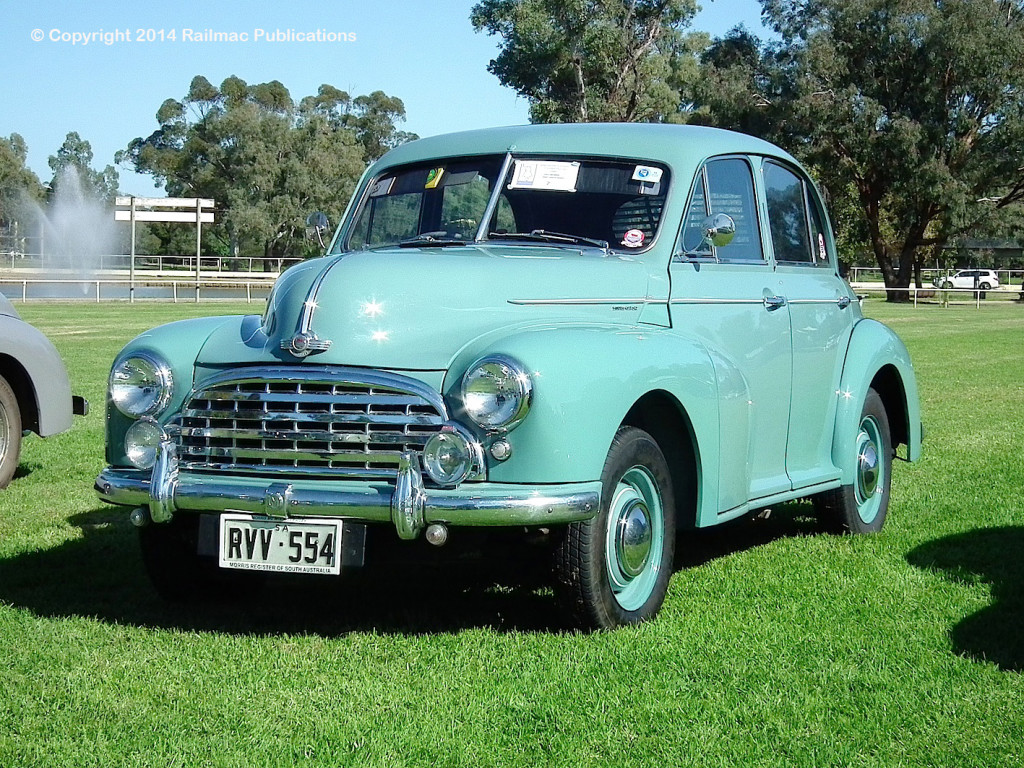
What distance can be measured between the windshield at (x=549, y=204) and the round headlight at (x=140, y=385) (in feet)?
4.20

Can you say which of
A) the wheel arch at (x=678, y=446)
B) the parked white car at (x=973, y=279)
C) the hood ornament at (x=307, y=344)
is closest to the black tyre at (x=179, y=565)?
the hood ornament at (x=307, y=344)

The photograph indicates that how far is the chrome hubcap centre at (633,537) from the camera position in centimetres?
506

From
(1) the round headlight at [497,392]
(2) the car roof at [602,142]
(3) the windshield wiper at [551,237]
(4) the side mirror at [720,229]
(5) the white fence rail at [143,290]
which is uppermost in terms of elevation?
(2) the car roof at [602,142]

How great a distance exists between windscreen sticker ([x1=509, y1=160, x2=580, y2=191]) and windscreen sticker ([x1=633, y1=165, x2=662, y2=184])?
10.0 inches

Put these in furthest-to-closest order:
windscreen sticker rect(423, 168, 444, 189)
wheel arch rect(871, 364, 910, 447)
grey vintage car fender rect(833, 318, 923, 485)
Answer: wheel arch rect(871, 364, 910, 447)
grey vintage car fender rect(833, 318, 923, 485)
windscreen sticker rect(423, 168, 444, 189)

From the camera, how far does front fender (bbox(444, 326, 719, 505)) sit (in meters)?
4.65

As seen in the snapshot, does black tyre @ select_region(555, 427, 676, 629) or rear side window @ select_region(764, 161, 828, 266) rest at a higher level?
rear side window @ select_region(764, 161, 828, 266)

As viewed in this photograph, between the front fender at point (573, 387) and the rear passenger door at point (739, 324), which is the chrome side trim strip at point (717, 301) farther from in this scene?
the front fender at point (573, 387)

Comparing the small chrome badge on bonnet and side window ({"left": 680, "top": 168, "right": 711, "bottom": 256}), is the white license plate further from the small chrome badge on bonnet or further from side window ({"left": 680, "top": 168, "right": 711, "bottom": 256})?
side window ({"left": 680, "top": 168, "right": 711, "bottom": 256})

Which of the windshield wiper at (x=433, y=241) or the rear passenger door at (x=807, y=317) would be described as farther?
the rear passenger door at (x=807, y=317)

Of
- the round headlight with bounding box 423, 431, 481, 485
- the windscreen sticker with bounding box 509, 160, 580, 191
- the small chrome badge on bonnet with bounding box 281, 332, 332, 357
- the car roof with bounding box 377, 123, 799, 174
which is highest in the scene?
the car roof with bounding box 377, 123, 799, 174

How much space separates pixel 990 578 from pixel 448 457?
2759 mm

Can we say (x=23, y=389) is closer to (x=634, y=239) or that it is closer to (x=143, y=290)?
(x=634, y=239)

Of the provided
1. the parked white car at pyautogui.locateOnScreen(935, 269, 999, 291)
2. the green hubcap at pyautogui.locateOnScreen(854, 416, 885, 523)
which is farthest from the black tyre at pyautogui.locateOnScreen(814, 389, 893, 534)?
the parked white car at pyautogui.locateOnScreen(935, 269, 999, 291)
